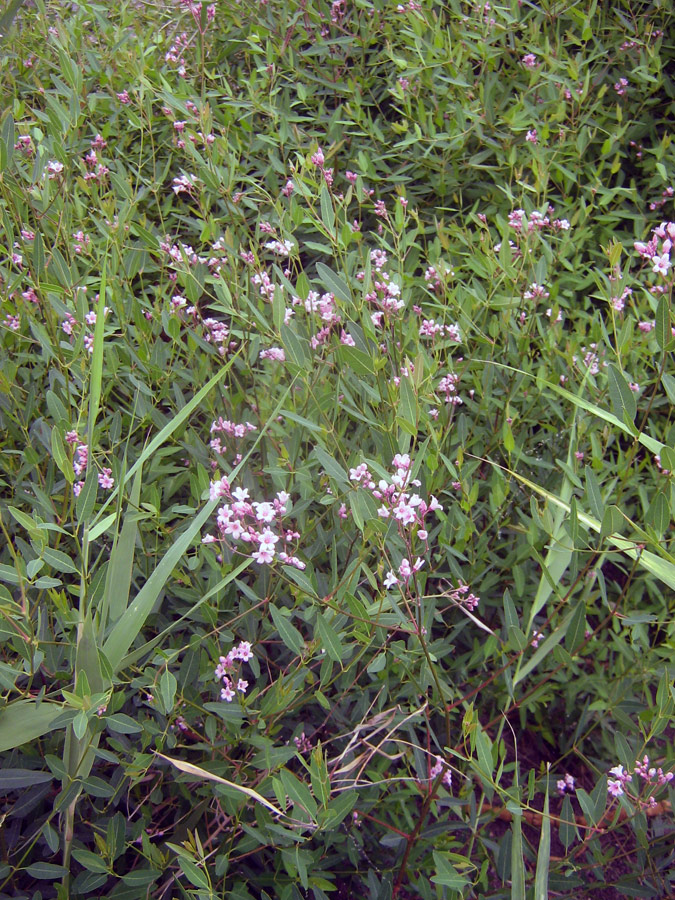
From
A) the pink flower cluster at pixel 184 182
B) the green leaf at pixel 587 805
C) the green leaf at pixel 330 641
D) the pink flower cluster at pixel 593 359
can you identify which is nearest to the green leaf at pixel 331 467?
the green leaf at pixel 330 641

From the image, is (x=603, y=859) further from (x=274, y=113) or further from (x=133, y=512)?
(x=274, y=113)

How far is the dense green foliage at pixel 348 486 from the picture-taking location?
1.34m

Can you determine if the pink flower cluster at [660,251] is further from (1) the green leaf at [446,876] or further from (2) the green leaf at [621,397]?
(1) the green leaf at [446,876]

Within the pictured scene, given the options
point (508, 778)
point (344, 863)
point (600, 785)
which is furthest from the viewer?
point (508, 778)

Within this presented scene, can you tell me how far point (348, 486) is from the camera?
150 cm

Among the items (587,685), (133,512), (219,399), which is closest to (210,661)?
(133,512)

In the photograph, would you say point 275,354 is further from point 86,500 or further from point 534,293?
point 534,293

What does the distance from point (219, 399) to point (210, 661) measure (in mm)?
707

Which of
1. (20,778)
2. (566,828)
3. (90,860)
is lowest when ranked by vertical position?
(566,828)

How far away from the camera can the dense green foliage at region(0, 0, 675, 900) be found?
1337 millimetres

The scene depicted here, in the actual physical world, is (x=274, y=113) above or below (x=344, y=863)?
above

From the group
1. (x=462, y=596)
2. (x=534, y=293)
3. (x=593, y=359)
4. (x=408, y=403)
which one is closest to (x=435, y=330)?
(x=534, y=293)

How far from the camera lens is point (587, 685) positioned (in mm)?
1920

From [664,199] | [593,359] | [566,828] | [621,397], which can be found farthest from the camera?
[664,199]
